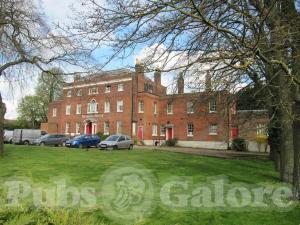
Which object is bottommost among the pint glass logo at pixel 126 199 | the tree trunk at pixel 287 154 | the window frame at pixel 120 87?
the pint glass logo at pixel 126 199

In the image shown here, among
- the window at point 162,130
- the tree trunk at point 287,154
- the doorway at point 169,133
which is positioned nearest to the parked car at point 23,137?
the window at point 162,130

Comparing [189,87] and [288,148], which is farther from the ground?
[189,87]

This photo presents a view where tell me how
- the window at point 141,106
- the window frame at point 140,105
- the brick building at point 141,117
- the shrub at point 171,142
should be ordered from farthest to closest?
the window at point 141,106, the window frame at point 140,105, the shrub at point 171,142, the brick building at point 141,117

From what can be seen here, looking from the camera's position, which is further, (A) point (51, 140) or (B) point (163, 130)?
(B) point (163, 130)

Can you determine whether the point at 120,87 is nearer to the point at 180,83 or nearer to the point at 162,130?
the point at 162,130

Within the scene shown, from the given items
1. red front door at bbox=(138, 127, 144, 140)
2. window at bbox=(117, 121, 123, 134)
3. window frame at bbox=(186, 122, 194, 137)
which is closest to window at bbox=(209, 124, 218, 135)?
window frame at bbox=(186, 122, 194, 137)

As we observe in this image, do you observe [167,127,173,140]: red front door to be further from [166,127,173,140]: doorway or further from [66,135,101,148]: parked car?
[66,135,101,148]: parked car

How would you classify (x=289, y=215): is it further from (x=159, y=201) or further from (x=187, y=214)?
(x=159, y=201)

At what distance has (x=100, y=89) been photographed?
5781 centimetres

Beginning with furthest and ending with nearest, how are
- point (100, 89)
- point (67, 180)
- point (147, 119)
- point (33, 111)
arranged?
point (33, 111), point (100, 89), point (147, 119), point (67, 180)

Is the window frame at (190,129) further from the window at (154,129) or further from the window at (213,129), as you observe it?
the window at (154,129)

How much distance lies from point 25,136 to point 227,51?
40477 millimetres

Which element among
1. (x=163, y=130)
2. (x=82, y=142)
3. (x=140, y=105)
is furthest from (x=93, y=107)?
(x=82, y=142)

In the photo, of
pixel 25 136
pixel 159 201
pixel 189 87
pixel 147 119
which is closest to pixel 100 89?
pixel 147 119
